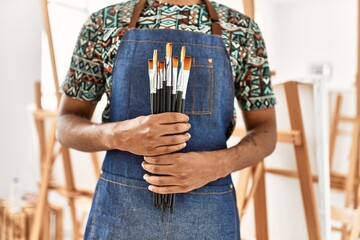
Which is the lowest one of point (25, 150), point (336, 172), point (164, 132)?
point (336, 172)

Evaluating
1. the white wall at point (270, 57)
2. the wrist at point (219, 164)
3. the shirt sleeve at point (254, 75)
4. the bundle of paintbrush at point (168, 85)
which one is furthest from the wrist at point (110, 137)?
the white wall at point (270, 57)

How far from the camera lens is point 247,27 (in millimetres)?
1077

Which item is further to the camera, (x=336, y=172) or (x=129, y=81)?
(x=336, y=172)

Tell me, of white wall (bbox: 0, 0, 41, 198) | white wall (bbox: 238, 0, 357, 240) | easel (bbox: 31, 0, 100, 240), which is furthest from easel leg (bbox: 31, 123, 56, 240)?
white wall (bbox: 238, 0, 357, 240)

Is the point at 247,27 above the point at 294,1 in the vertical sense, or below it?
below

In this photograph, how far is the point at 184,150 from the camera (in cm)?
98

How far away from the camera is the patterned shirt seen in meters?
1.03

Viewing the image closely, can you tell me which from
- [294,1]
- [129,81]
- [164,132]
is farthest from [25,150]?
[294,1]

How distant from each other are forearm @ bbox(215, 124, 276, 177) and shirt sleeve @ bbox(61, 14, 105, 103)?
368 mm

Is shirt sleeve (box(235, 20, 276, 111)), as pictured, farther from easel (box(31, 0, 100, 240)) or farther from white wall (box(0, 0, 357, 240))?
easel (box(31, 0, 100, 240))

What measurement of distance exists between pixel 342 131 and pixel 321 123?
3043mm

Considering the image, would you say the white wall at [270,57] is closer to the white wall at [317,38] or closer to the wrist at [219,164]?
the white wall at [317,38]

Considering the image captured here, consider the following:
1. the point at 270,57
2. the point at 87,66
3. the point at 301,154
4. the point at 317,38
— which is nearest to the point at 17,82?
the point at 270,57

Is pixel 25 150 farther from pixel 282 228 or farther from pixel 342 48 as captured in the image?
pixel 342 48
